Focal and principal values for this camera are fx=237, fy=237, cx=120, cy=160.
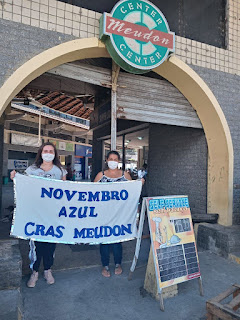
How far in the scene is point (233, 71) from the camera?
5.41 metres

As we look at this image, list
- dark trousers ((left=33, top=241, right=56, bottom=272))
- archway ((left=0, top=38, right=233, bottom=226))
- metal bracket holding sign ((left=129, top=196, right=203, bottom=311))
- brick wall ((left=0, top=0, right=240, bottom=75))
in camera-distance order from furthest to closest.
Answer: archway ((left=0, top=38, right=233, bottom=226))
brick wall ((left=0, top=0, right=240, bottom=75))
dark trousers ((left=33, top=241, right=56, bottom=272))
metal bracket holding sign ((left=129, top=196, right=203, bottom=311))

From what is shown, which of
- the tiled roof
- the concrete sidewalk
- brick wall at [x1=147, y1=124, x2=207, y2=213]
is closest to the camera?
the concrete sidewalk

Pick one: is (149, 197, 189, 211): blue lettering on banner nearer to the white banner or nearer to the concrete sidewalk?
the white banner

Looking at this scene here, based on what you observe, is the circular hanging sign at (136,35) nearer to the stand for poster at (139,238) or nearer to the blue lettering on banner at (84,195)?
Result: the blue lettering on banner at (84,195)

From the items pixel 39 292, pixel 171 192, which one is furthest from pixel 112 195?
pixel 171 192

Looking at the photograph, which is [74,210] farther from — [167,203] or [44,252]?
[167,203]

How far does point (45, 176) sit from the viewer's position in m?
3.38

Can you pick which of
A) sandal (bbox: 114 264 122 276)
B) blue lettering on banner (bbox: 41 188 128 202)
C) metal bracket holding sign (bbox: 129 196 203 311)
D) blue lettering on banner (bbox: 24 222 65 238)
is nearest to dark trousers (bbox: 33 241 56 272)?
blue lettering on banner (bbox: 24 222 65 238)

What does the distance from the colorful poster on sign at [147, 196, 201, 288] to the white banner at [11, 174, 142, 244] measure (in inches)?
19.5

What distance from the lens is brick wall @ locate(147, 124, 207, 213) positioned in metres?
5.55

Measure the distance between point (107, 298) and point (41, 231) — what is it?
1210 mm

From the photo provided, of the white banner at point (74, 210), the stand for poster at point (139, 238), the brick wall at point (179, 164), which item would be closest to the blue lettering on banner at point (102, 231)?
the white banner at point (74, 210)

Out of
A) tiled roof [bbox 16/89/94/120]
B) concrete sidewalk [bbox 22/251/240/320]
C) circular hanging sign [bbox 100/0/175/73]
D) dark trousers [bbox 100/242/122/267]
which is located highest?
tiled roof [bbox 16/89/94/120]

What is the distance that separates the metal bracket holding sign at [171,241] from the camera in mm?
2982
